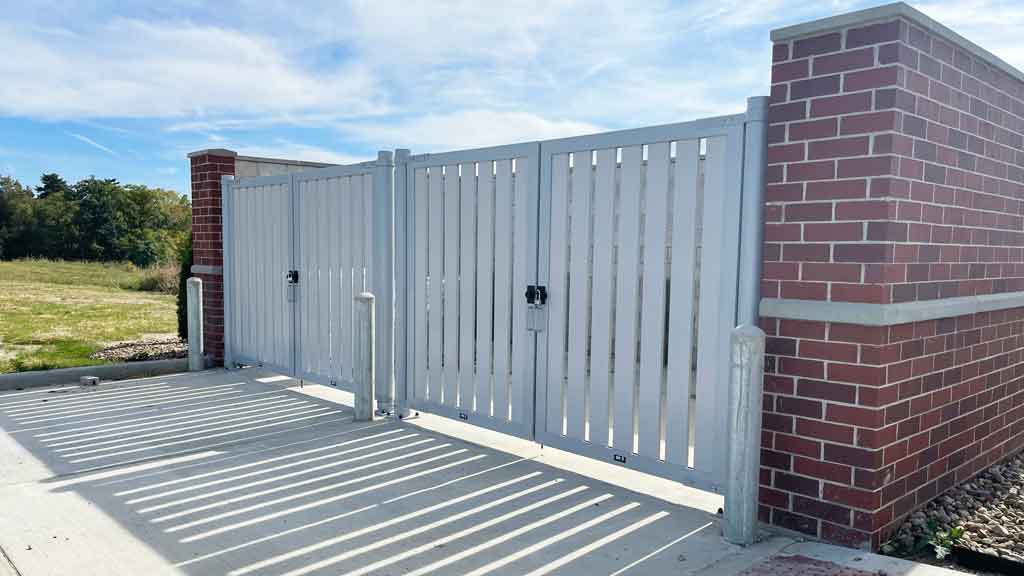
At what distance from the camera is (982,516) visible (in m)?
4.09

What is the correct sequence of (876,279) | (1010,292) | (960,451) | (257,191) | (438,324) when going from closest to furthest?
(876,279) < (960,451) < (1010,292) < (438,324) < (257,191)

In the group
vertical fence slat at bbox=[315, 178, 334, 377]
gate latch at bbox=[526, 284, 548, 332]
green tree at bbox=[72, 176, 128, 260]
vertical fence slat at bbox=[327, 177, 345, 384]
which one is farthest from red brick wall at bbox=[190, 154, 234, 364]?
green tree at bbox=[72, 176, 128, 260]

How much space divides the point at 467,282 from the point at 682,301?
1.89 meters

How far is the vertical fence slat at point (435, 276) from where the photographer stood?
580 centimetres

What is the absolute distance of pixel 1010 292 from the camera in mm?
5105

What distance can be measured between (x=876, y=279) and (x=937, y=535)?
4.54ft

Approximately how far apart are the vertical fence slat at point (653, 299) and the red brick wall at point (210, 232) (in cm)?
584

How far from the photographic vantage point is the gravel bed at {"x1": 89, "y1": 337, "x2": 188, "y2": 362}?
29.0ft

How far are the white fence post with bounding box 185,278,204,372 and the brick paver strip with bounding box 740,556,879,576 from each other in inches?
261

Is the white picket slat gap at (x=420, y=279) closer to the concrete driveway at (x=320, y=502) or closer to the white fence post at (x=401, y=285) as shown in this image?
the white fence post at (x=401, y=285)

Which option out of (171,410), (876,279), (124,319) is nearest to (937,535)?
(876,279)

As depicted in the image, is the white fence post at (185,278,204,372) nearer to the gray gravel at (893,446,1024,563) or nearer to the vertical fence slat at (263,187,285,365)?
the vertical fence slat at (263,187,285,365)

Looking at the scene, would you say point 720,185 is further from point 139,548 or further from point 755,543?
point 139,548

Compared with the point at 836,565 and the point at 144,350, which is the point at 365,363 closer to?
the point at 836,565
